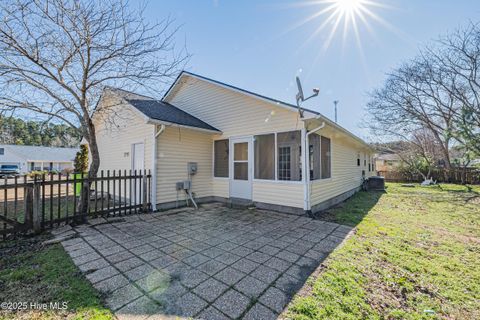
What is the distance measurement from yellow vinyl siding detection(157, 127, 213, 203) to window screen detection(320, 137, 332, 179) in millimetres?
4285

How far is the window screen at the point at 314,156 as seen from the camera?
21.5ft

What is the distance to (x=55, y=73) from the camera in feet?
17.6

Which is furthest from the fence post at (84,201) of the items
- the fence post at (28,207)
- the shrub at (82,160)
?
the shrub at (82,160)

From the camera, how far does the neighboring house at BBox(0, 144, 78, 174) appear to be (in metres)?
27.1

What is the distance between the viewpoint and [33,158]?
26750 mm

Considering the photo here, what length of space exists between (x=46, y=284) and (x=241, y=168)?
18.7 ft

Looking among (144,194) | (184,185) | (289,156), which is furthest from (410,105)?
(144,194)

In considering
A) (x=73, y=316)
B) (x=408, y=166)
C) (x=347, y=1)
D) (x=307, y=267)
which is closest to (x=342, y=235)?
(x=307, y=267)

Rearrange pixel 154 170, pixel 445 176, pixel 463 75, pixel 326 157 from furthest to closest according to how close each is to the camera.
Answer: pixel 445 176 < pixel 463 75 < pixel 326 157 < pixel 154 170

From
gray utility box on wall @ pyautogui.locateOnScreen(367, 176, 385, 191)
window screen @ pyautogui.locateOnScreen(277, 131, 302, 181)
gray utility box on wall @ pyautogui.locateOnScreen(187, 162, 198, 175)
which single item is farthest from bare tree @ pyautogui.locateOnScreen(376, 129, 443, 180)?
gray utility box on wall @ pyautogui.locateOnScreen(187, 162, 198, 175)

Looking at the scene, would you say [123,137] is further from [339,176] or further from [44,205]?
[339,176]

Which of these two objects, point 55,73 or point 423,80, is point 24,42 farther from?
point 423,80

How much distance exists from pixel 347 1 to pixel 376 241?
6.99 metres

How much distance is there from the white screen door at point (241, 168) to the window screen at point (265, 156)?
0.89ft
